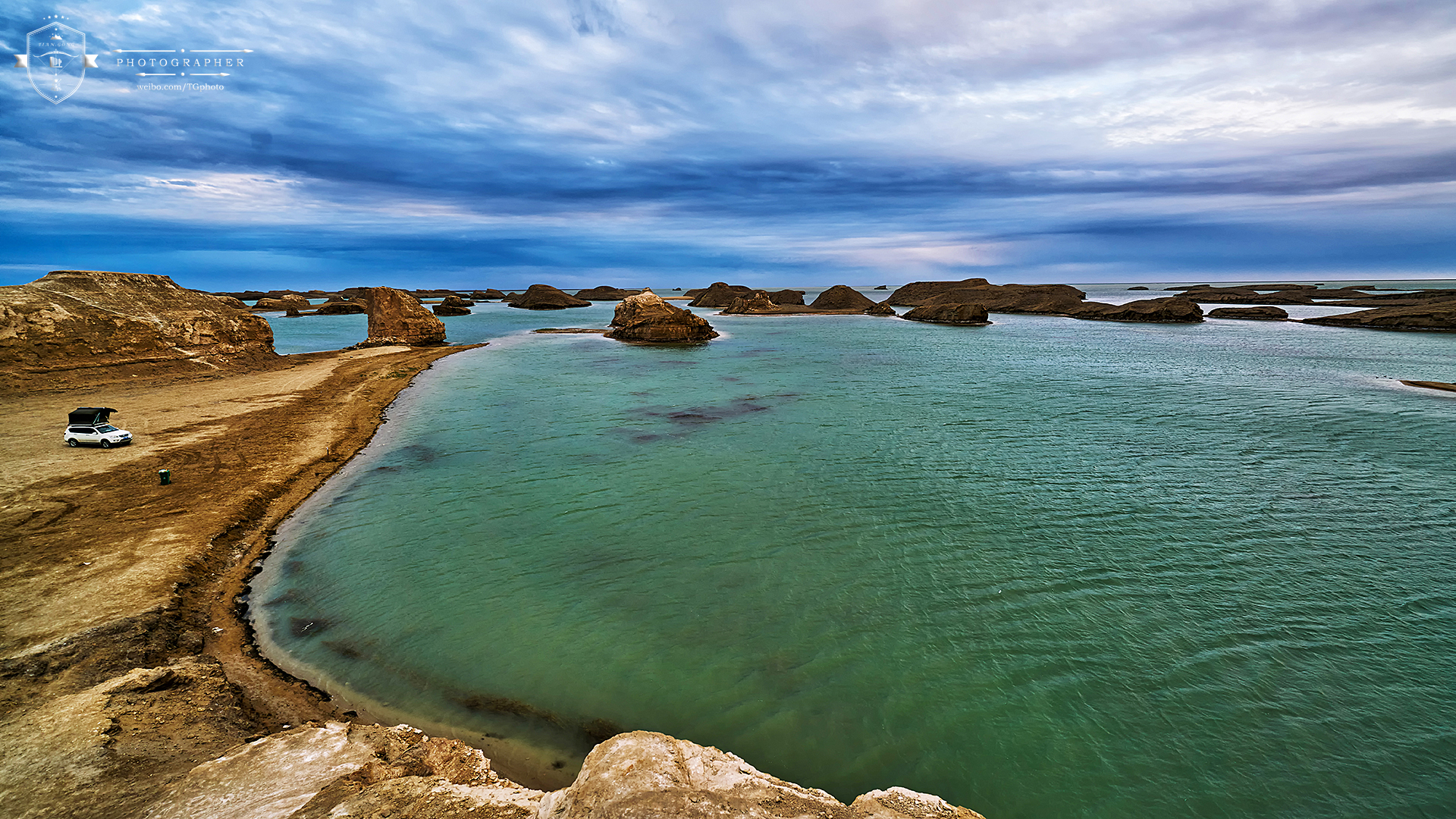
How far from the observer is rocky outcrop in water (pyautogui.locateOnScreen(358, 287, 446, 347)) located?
173 ft

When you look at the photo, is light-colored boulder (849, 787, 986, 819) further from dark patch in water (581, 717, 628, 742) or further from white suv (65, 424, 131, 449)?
white suv (65, 424, 131, 449)

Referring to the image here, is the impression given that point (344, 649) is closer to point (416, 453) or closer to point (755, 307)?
point (416, 453)

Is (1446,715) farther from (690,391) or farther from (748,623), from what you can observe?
(690,391)

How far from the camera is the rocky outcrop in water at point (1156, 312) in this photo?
3263 inches

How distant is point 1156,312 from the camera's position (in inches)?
3366

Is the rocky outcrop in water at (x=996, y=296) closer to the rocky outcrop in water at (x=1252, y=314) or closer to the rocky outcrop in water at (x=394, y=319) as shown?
the rocky outcrop in water at (x=1252, y=314)

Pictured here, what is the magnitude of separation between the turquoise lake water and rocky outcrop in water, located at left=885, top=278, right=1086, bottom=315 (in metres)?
99.7

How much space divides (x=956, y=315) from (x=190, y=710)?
9797cm

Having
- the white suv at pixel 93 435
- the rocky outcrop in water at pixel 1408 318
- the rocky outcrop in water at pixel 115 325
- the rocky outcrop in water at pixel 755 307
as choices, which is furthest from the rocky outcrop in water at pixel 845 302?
A: the white suv at pixel 93 435

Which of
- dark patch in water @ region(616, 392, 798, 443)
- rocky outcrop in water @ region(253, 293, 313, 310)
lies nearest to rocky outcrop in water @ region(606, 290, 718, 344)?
dark patch in water @ region(616, 392, 798, 443)

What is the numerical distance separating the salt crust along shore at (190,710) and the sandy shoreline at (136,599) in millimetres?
32

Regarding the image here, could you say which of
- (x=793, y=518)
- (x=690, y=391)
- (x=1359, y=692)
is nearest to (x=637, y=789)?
(x=793, y=518)

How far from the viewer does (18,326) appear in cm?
2652

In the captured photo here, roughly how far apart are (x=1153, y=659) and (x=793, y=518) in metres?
7.43
